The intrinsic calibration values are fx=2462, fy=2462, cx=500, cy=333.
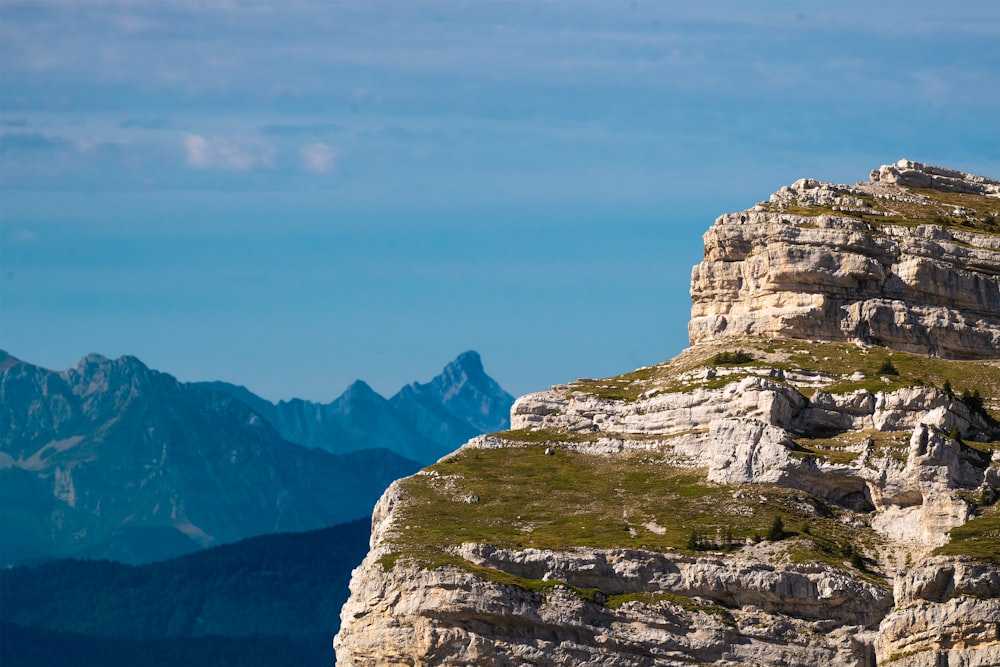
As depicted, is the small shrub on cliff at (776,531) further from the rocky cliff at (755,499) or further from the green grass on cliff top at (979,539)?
the green grass on cliff top at (979,539)

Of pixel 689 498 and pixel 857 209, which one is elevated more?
pixel 857 209

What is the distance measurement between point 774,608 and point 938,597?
425 inches

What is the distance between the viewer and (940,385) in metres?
172

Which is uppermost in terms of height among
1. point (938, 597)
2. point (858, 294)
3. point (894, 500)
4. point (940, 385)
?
point (858, 294)

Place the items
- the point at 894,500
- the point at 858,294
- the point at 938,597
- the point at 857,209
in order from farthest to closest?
the point at 857,209, the point at 858,294, the point at 894,500, the point at 938,597

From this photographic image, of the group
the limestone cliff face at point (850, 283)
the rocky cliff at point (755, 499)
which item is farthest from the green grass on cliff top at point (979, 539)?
the limestone cliff face at point (850, 283)

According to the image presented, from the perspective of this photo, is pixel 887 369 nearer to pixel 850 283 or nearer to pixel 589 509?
pixel 850 283

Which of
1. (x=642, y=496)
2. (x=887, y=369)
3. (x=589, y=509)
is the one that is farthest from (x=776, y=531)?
(x=887, y=369)

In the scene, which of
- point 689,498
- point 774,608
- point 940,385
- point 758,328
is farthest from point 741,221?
point 774,608

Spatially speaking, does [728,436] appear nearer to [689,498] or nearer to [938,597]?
[689,498]

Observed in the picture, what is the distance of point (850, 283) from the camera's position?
611 ft

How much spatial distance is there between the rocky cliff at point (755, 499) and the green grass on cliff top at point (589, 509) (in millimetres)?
218

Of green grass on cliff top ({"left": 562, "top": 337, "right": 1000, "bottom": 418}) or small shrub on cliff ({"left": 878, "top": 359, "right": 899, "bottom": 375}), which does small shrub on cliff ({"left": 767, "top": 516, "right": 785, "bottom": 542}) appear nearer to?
green grass on cliff top ({"left": 562, "top": 337, "right": 1000, "bottom": 418})

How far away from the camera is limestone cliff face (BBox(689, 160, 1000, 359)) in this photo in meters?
186
